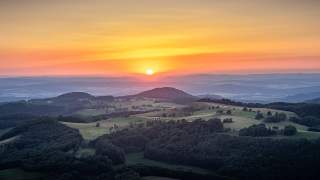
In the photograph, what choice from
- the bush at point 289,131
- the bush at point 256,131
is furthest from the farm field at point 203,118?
the bush at point 256,131

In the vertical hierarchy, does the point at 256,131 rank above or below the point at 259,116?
below

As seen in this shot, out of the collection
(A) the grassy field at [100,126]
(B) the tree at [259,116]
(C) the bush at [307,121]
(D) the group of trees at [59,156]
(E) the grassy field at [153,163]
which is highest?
(B) the tree at [259,116]

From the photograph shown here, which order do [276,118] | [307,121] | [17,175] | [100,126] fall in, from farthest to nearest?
[100,126]
[307,121]
[276,118]
[17,175]

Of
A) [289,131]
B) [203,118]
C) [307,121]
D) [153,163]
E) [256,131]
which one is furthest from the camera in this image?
[203,118]

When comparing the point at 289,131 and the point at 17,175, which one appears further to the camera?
the point at 289,131

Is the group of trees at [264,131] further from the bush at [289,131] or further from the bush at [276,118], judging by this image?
the bush at [276,118]

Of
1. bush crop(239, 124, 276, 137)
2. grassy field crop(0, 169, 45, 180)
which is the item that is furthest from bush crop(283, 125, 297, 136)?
grassy field crop(0, 169, 45, 180)

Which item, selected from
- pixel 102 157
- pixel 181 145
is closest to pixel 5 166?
pixel 102 157

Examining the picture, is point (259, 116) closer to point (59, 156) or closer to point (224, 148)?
point (224, 148)

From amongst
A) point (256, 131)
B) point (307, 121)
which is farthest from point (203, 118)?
point (307, 121)
